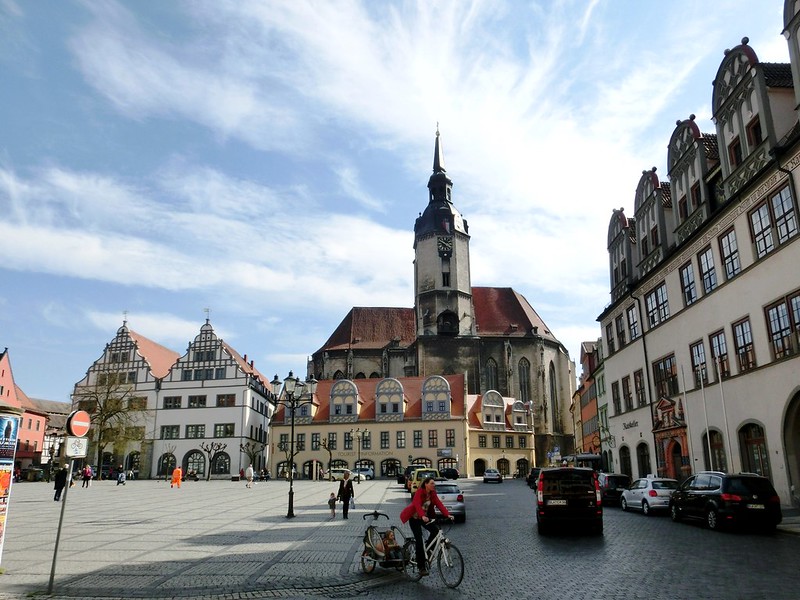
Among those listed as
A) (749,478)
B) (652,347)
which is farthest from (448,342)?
(749,478)

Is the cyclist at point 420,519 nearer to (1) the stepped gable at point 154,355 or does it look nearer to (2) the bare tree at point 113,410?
(2) the bare tree at point 113,410

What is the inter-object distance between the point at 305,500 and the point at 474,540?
17650 millimetres

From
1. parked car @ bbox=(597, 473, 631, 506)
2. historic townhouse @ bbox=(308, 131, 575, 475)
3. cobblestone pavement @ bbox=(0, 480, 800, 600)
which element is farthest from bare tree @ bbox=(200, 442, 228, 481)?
cobblestone pavement @ bbox=(0, 480, 800, 600)

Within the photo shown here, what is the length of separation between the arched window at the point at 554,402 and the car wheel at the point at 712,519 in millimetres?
67407

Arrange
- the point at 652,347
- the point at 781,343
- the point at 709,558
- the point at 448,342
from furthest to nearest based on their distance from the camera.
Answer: the point at 448,342
the point at 652,347
the point at 781,343
the point at 709,558

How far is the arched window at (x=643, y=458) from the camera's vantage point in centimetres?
3638

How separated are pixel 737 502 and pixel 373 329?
77.0m

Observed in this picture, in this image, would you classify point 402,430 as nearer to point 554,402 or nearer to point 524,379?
point 524,379

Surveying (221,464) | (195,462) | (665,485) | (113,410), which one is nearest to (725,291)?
(665,485)

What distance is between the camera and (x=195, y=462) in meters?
72.8

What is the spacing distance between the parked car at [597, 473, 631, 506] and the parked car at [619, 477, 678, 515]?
3.53 m

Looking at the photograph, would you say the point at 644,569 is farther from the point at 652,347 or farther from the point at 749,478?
the point at 652,347

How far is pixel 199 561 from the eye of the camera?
512 inches

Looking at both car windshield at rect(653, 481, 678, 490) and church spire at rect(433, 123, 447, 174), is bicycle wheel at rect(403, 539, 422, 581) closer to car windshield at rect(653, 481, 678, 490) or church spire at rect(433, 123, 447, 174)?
car windshield at rect(653, 481, 678, 490)
